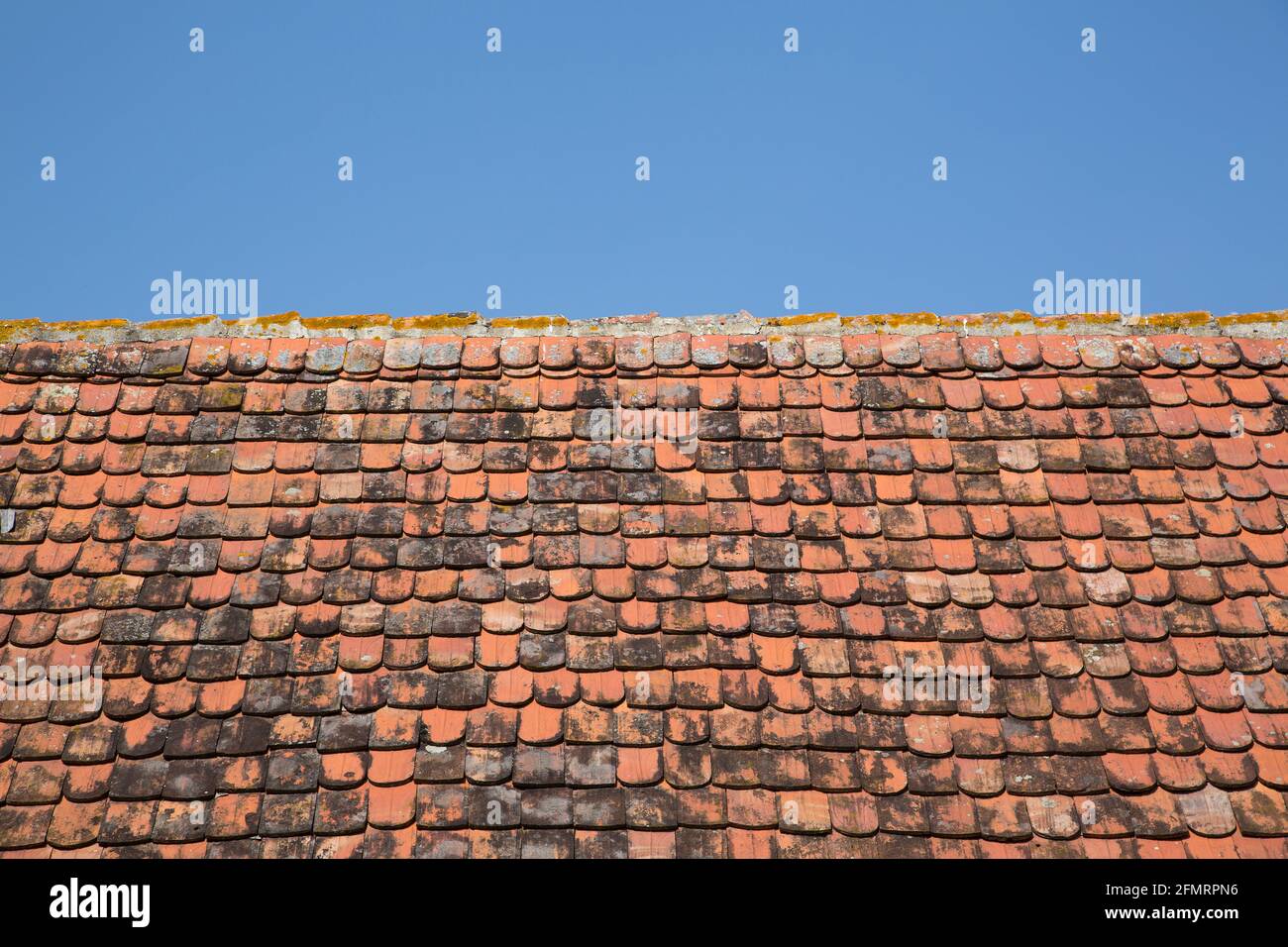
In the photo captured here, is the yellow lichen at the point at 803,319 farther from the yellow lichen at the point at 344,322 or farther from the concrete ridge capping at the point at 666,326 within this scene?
the yellow lichen at the point at 344,322

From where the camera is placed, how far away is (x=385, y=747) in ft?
16.6

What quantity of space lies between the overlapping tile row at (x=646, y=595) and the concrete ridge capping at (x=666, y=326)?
0.13 metres

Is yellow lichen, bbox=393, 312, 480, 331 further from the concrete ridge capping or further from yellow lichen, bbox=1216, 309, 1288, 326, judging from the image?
yellow lichen, bbox=1216, 309, 1288, 326

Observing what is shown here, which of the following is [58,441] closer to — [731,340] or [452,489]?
[452,489]

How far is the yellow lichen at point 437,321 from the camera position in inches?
267

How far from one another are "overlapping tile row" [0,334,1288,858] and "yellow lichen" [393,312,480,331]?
0.63 feet

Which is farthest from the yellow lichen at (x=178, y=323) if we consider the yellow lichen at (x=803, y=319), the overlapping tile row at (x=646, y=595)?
the yellow lichen at (x=803, y=319)

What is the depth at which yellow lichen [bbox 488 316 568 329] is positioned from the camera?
6.76 m

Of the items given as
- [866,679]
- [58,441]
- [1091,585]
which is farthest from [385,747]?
[1091,585]

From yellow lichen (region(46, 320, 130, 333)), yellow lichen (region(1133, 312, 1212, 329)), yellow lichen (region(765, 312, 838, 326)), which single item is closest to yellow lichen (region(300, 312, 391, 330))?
yellow lichen (region(46, 320, 130, 333))

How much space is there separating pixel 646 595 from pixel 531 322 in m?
1.93

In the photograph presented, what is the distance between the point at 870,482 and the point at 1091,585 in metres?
1.11

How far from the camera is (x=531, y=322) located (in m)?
6.76
